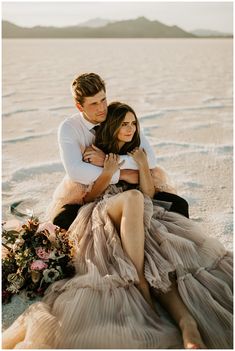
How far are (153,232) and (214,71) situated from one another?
1147 cm

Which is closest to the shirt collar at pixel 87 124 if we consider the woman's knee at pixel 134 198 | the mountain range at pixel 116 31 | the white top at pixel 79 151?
the white top at pixel 79 151

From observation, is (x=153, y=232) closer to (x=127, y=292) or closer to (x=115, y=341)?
(x=127, y=292)

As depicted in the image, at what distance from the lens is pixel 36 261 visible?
9.41 ft

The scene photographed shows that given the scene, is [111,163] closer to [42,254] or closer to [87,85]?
[87,85]

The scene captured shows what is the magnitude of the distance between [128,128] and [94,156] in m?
0.29

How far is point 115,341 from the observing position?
2.41 m

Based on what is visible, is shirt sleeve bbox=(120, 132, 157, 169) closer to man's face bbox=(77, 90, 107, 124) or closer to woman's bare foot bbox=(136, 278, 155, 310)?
man's face bbox=(77, 90, 107, 124)

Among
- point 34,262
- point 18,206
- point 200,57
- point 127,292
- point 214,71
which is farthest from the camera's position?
point 200,57

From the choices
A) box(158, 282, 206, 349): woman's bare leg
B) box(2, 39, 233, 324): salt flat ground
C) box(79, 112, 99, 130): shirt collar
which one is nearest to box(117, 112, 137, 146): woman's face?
box(79, 112, 99, 130): shirt collar

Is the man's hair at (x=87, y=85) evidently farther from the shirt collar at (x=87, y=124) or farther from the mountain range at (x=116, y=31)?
the mountain range at (x=116, y=31)

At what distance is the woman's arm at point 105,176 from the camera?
307 cm

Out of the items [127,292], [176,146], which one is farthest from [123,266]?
[176,146]

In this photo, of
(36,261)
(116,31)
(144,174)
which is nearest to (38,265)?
(36,261)

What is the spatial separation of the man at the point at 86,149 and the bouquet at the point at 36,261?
0.73 ft
